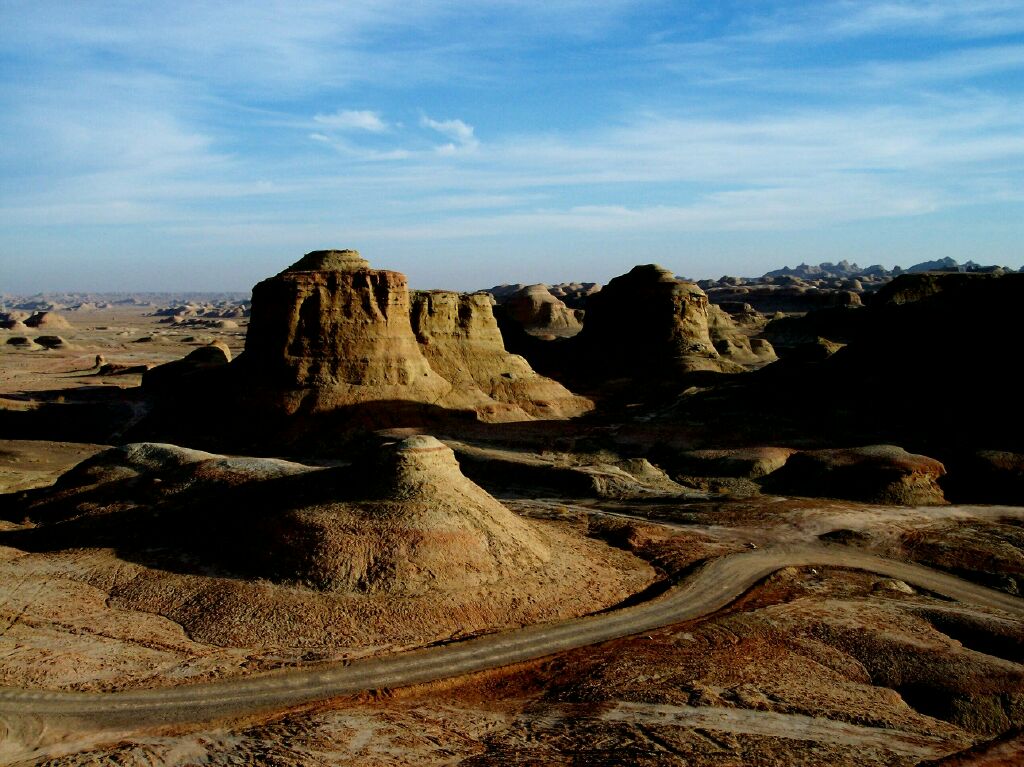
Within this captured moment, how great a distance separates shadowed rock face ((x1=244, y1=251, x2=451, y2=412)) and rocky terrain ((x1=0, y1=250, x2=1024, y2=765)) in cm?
16

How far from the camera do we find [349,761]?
42.8ft

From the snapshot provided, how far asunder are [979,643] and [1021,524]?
1153cm

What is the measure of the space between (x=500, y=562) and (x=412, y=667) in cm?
518

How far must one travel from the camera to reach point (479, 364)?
51.3 meters

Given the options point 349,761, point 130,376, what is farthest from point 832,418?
point 130,376

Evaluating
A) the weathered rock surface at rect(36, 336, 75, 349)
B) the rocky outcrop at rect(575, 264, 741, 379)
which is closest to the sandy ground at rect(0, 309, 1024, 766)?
the rocky outcrop at rect(575, 264, 741, 379)

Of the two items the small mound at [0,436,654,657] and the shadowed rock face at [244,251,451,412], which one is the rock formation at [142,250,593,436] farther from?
the small mound at [0,436,654,657]

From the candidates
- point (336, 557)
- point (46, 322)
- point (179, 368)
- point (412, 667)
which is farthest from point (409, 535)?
point (46, 322)

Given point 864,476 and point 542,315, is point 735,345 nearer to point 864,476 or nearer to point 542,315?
point 542,315

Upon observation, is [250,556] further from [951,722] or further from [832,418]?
[832,418]

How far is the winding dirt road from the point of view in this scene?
15.0 meters

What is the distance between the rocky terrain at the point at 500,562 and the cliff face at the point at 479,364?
2.16 ft

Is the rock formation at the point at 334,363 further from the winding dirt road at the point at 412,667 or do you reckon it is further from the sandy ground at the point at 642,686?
the winding dirt road at the point at 412,667

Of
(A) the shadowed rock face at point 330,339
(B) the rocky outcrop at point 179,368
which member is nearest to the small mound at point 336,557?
(A) the shadowed rock face at point 330,339
